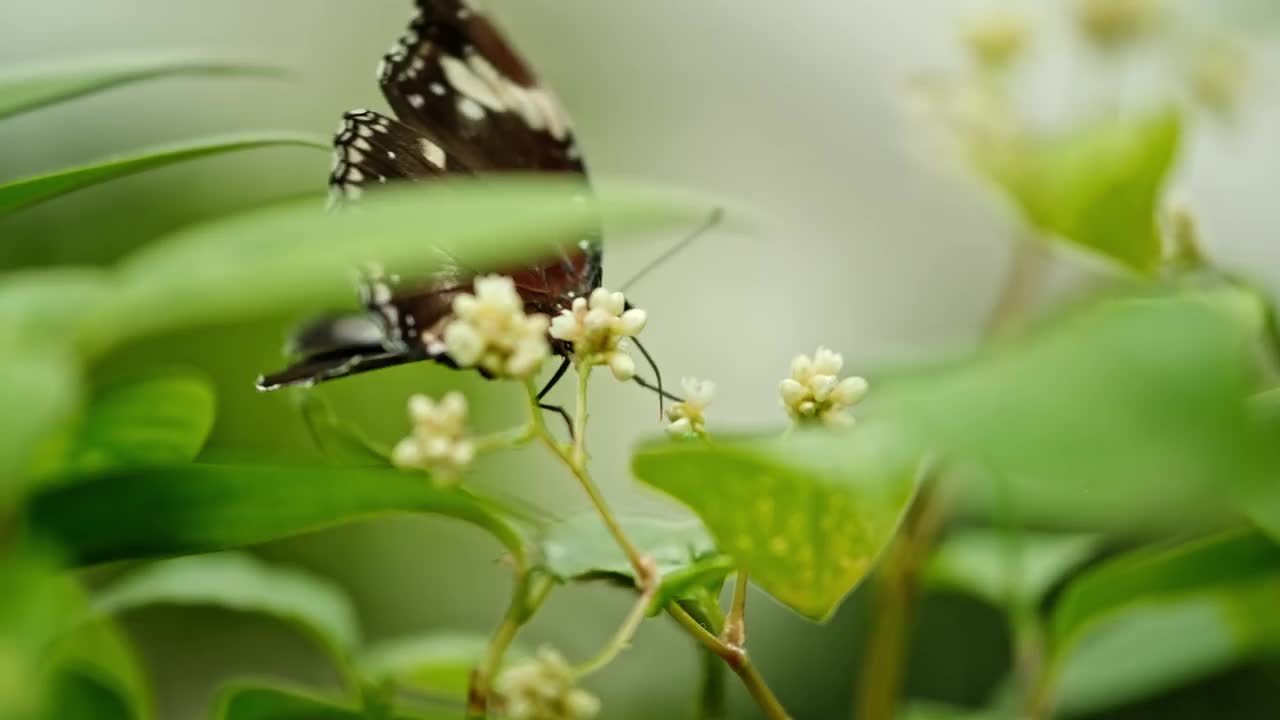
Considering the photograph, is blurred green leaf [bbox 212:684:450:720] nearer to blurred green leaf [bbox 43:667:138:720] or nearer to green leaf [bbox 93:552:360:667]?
blurred green leaf [bbox 43:667:138:720]

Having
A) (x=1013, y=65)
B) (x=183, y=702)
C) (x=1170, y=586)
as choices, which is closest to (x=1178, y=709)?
(x=1013, y=65)

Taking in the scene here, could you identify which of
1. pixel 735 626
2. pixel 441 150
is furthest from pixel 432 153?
pixel 735 626

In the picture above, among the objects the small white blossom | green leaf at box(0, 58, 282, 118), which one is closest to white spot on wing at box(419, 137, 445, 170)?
green leaf at box(0, 58, 282, 118)

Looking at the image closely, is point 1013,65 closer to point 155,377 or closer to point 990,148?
point 990,148

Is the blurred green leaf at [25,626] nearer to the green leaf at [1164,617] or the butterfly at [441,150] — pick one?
the butterfly at [441,150]

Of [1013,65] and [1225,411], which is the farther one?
[1013,65]

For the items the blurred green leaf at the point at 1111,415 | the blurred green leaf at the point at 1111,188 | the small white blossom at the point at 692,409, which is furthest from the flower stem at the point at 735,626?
the blurred green leaf at the point at 1111,188

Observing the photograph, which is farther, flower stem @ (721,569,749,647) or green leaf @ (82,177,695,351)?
flower stem @ (721,569,749,647)
